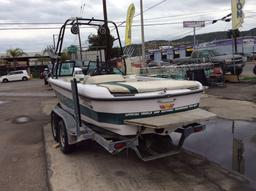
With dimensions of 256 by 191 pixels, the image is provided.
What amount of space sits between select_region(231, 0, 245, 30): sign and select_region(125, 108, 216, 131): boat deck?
555 inches

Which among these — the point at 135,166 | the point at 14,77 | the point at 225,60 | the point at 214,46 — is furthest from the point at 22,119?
the point at 214,46

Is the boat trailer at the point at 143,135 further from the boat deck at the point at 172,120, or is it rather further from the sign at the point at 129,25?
the sign at the point at 129,25

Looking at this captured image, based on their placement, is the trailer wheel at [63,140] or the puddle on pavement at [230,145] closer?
the puddle on pavement at [230,145]

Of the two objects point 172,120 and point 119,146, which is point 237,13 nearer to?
point 172,120

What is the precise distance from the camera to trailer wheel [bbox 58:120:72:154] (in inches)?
262

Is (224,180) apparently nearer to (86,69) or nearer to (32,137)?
(86,69)

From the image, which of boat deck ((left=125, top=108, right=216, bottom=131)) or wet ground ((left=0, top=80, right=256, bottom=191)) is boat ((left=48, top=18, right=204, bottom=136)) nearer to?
boat deck ((left=125, top=108, right=216, bottom=131))

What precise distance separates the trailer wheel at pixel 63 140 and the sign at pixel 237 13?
1403 centimetres

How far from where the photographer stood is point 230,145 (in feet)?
22.3

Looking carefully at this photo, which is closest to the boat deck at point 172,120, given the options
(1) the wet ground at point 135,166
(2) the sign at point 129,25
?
(1) the wet ground at point 135,166

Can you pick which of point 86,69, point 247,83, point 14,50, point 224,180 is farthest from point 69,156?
point 14,50

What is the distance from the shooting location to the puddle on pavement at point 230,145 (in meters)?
5.70

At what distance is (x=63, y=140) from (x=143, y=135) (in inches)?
76.2

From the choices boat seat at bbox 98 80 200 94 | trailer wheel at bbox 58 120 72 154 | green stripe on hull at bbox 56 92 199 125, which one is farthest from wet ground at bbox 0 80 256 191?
boat seat at bbox 98 80 200 94
